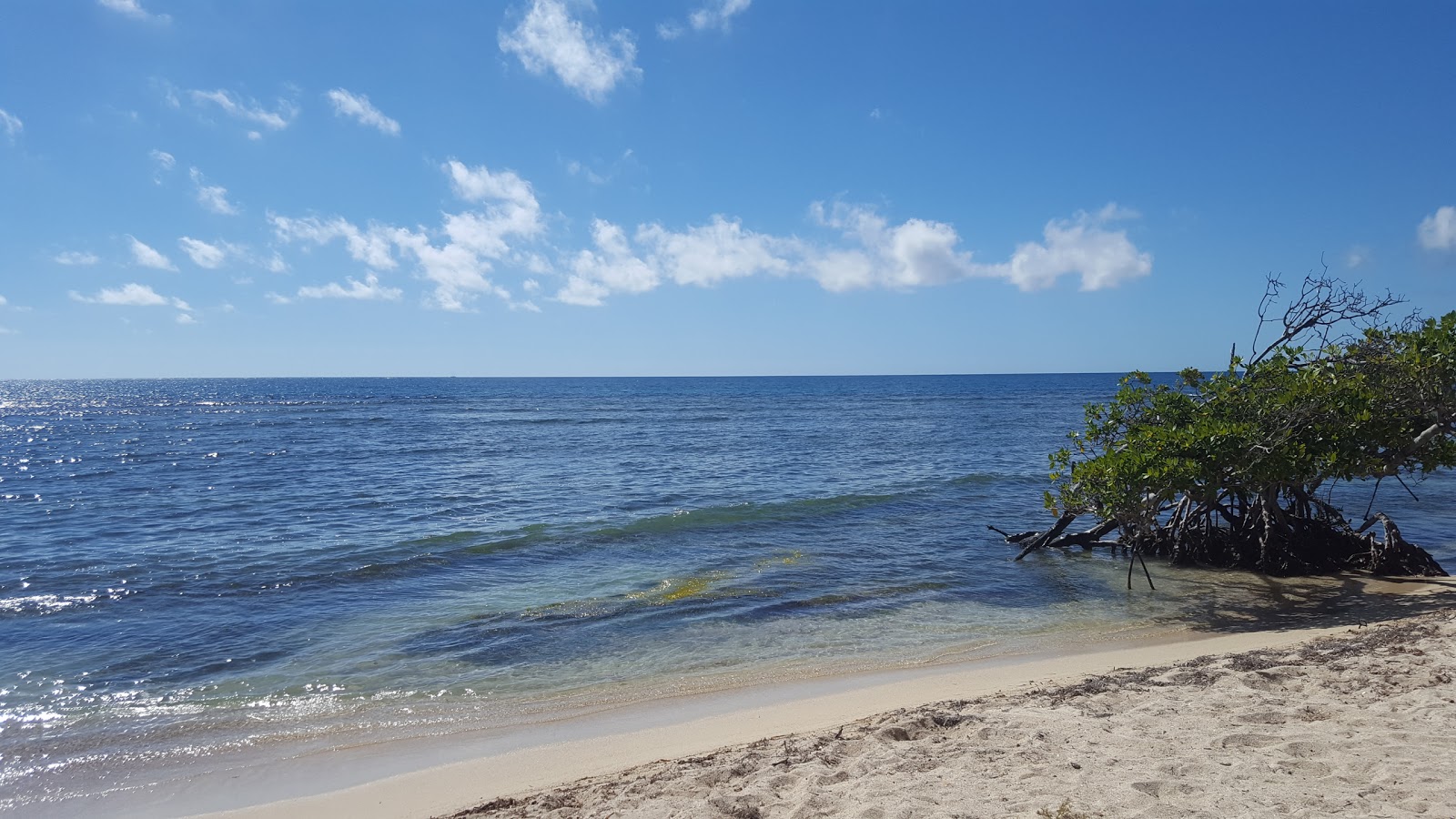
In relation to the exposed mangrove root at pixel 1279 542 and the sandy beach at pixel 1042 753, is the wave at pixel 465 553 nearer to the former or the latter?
the sandy beach at pixel 1042 753

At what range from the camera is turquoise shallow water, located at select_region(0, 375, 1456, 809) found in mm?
8789

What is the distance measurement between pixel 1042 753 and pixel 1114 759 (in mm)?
463

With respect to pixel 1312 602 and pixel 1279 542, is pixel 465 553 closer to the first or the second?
pixel 1312 602

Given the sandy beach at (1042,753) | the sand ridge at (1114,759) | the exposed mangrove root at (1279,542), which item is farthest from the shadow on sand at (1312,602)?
the sand ridge at (1114,759)

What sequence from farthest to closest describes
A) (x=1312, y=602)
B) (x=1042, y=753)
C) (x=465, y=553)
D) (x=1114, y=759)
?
(x=465, y=553) → (x=1312, y=602) → (x=1042, y=753) → (x=1114, y=759)

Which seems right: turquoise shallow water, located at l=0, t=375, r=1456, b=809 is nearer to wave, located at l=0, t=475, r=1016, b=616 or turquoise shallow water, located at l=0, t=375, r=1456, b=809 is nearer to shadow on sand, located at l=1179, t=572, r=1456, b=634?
wave, located at l=0, t=475, r=1016, b=616

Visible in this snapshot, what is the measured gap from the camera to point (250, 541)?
1772cm

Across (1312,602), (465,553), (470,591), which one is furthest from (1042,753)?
(465,553)

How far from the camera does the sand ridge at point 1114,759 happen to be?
16.1 ft

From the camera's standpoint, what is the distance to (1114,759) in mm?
5590

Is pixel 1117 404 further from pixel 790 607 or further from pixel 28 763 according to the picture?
pixel 28 763

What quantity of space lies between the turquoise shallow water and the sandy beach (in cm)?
153

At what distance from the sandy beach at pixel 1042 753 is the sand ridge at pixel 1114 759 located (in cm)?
2

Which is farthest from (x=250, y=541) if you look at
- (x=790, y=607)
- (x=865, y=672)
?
(x=865, y=672)
